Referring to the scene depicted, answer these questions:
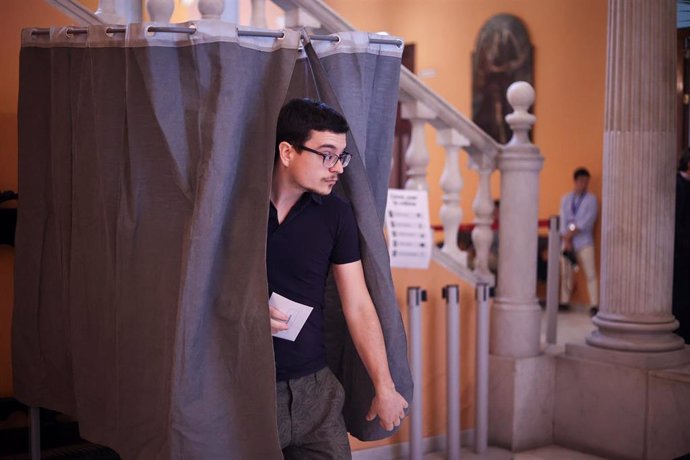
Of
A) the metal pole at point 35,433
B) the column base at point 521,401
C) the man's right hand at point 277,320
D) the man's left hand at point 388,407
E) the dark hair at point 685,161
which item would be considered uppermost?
the dark hair at point 685,161

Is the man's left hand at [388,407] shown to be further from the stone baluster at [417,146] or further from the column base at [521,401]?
the column base at [521,401]

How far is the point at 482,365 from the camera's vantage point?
4.65 meters

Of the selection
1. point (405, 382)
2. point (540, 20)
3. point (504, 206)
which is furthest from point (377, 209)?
point (540, 20)

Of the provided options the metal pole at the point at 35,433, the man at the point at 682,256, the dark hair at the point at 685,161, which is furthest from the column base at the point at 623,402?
the metal pole at the point at 35,433

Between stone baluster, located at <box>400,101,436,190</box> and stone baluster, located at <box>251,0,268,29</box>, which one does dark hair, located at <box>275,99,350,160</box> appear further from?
stone baluster, located at <box>400,101,436,190</box>

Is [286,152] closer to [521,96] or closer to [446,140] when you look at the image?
[446,140]

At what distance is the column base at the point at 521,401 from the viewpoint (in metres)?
4.86

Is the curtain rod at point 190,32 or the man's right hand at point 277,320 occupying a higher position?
the curtain rod at point 190,32

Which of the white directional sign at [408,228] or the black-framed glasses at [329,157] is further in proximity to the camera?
the white directional sign at [408,228]

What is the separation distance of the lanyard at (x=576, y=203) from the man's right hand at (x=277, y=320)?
265 inches

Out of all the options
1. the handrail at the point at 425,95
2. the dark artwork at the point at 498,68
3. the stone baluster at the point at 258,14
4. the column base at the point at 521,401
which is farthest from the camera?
the dark artwork at the point at 498,68

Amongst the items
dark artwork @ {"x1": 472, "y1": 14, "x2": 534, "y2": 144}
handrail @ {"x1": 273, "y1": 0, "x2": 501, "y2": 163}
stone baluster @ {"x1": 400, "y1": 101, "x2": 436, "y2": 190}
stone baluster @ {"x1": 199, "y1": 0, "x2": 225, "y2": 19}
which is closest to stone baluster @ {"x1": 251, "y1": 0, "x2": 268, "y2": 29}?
handrail @ {"x1": 273, "y1": 0, "x2": 501, "y2": 163}

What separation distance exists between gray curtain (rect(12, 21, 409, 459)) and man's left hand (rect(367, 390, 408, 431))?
29cm

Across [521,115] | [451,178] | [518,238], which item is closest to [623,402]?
[518,238]
